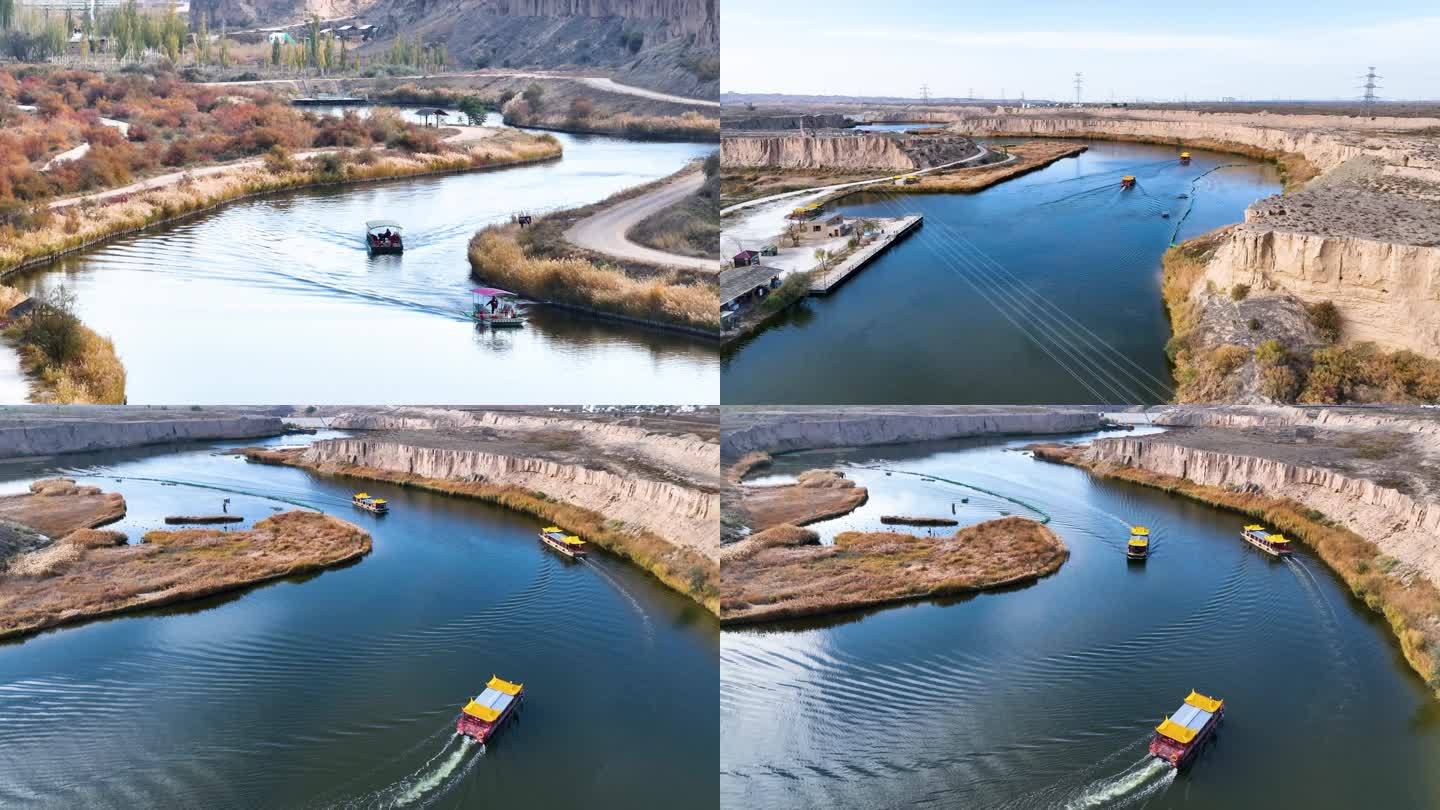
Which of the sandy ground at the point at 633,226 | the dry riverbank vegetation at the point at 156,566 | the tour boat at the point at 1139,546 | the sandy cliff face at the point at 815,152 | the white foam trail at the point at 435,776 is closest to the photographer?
the sandy ground at the point at 633,226

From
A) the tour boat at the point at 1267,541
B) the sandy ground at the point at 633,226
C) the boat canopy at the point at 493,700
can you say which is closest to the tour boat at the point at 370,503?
the boat canopy at the point at 493,700

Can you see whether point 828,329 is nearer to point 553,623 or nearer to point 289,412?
point 289,412

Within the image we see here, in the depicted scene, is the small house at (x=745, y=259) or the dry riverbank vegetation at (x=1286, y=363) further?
the dry riverbank vegetation at (x=1286, y=363)

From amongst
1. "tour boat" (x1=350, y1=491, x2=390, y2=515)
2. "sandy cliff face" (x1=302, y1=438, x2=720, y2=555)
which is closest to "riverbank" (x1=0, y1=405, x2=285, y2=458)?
"sandy cliff face" (x1=302, y1=438, x2=720, y2=555)

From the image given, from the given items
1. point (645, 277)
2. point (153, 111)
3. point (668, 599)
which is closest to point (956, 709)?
point (668, 599)

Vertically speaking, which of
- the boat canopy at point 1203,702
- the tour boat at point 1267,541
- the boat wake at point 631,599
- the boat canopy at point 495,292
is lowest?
the boat canopy at point 1203,702

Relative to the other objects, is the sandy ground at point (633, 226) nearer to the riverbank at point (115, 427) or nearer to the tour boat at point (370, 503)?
the riverbank at point (115, 427)
